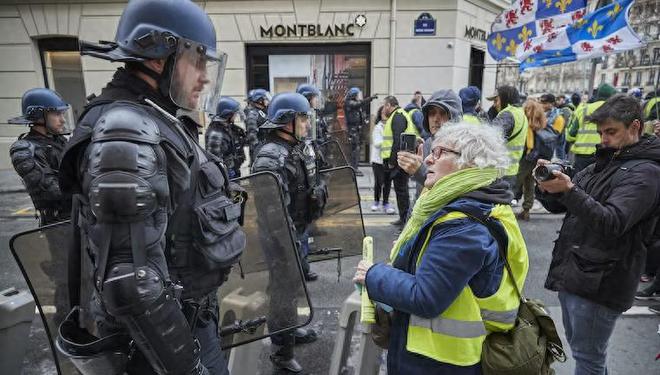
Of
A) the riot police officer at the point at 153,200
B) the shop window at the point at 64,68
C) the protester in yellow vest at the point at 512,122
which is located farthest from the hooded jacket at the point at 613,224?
the shop window at the point at 64,68

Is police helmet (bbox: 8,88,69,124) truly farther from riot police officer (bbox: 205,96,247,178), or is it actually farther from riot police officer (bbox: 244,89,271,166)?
riot police officer (bbox: 244,89,271,166)

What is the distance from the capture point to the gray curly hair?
5.10 ft

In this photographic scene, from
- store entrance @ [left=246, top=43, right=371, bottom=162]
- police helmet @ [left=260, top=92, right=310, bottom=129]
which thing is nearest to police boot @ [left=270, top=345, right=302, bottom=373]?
police helmet @ [left=260, top=92, right=310, bottom=129]

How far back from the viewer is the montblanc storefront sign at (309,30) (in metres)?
10.0

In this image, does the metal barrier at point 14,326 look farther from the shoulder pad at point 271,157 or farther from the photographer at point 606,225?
the photographer at point 606,225

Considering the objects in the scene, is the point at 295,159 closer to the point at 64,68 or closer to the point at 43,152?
the point at 43,152

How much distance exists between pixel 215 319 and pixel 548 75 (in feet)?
341

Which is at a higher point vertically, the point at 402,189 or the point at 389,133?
the point at 389,133

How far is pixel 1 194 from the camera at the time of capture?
8.62 meters

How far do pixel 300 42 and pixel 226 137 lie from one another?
4.96 metres

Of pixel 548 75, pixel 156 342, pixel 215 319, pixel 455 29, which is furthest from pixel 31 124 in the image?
pixel 548 75

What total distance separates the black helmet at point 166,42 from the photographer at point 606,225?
1.68 meters

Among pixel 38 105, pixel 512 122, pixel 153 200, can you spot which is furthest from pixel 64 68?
pixel 153 200

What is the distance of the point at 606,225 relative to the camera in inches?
75.5
